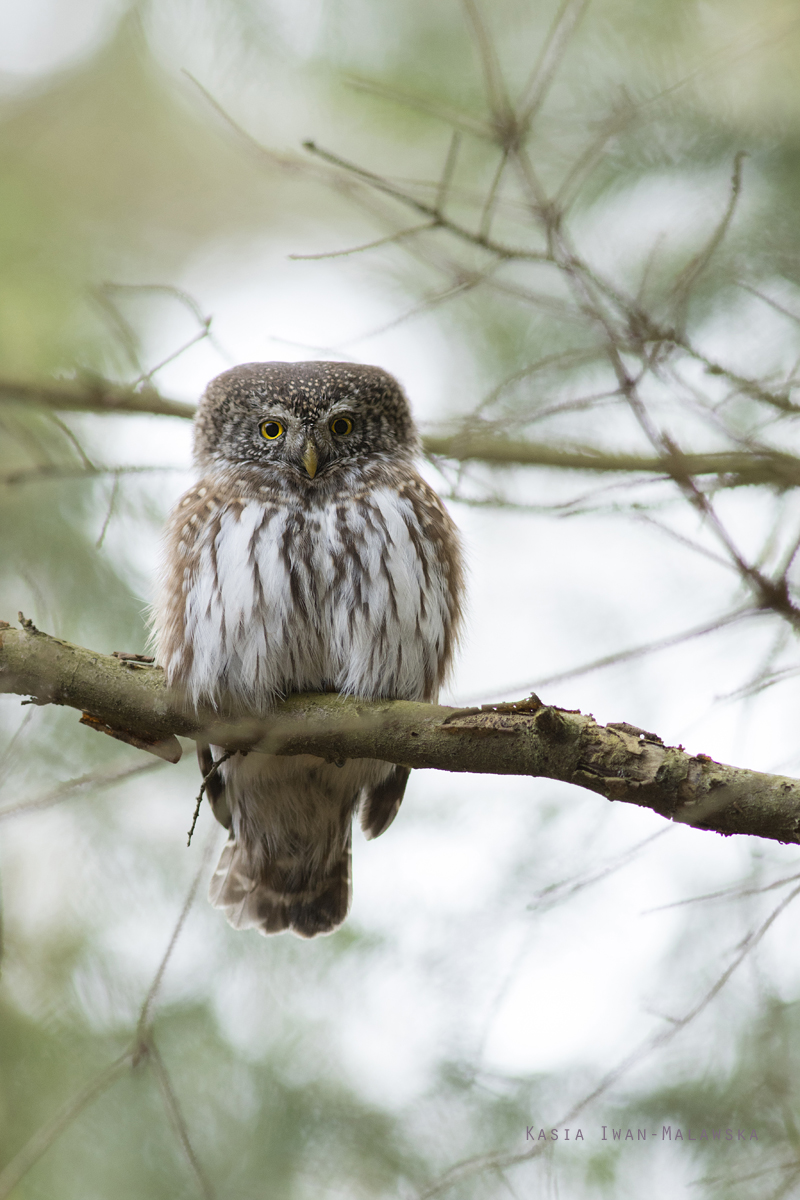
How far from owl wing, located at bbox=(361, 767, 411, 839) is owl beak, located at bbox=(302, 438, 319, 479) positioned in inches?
48.3

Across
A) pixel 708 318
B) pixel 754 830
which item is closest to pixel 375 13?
pixel 708 318

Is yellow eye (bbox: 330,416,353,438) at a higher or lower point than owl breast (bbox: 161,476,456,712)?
higher

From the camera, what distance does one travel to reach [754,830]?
2.65 meters

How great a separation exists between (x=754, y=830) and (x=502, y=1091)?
2.01 m

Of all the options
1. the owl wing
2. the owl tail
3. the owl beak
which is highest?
the owl beak

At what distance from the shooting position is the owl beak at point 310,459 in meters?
3.75

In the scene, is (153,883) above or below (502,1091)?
above

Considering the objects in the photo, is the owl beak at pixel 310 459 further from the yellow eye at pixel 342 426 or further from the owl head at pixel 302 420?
the yellow eye at pixel 342 426

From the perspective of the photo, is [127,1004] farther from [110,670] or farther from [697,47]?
[697,47]

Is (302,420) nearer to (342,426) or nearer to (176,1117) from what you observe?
(342,426)

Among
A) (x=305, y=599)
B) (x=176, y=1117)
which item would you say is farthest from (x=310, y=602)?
(x=176, y=1117)

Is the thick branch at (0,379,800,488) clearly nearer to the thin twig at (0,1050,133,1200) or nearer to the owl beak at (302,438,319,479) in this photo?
the owl beak at (302,438,319,479)

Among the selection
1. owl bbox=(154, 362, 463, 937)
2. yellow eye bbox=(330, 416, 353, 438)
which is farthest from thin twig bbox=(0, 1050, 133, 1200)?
yellow eye bbox=(330, 416, 353, 438)

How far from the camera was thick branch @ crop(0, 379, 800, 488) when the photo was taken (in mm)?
2723
